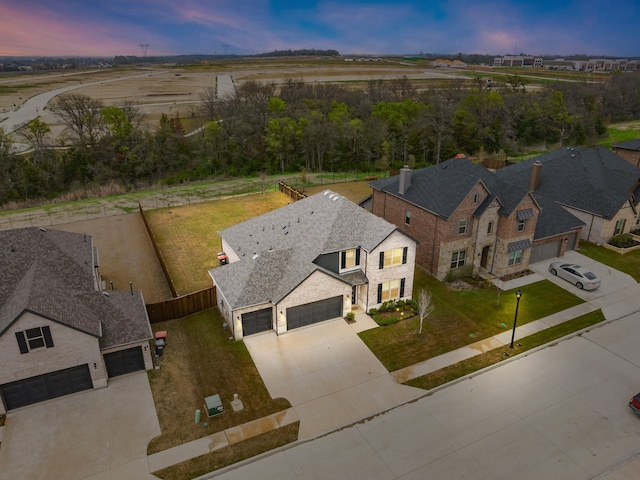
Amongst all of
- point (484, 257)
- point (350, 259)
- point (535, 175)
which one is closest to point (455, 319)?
point (350, 259)

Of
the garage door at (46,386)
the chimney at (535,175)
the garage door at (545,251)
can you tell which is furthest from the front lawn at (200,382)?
the chimney at (535,175)

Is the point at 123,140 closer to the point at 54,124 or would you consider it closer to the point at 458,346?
the point at 54,124

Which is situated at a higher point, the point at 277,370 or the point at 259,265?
the point at 259,265

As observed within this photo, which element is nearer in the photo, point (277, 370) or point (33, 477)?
point (33, 477)

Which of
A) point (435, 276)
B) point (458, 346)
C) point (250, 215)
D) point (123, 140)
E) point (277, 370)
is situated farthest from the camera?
point (123, 140)

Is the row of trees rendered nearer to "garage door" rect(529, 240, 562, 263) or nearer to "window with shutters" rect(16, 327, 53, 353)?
"garage door" rect(529, 240, 562, 263)

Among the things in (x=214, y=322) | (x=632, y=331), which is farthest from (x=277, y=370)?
(x=632, y=331)

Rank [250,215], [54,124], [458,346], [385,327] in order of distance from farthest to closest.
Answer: [54,124], [250,215], [385,327], [458,346]

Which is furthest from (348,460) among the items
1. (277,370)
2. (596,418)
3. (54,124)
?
(54,124)
